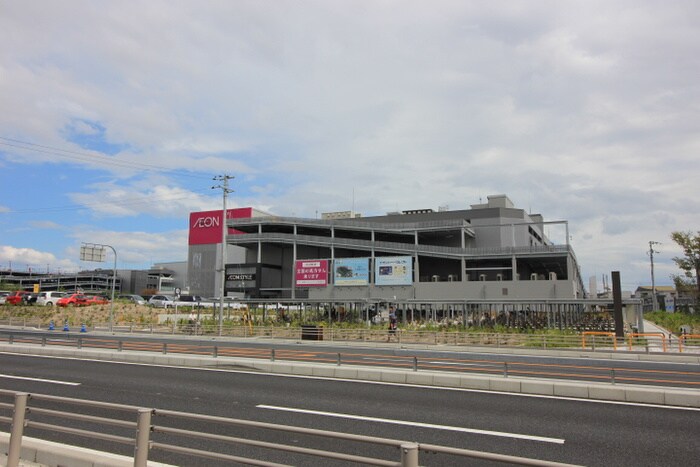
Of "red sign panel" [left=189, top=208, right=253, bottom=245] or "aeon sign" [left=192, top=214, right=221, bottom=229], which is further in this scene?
"aeon sign" [left=192, top=214, right=221, bottom=229]

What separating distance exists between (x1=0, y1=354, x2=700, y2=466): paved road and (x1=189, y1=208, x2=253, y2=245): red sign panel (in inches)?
3750

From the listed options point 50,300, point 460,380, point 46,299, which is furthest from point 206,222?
point 460,380

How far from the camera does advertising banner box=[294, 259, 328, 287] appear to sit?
60.9 metres

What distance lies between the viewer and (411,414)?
10.2 m

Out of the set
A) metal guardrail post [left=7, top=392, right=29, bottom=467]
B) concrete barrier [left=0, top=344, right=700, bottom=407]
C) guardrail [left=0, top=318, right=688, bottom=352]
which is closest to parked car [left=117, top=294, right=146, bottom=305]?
guardrail [left=0, top=318, right=688, bottom=352]

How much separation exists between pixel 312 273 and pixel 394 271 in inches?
421

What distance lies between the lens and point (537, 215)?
97750mm

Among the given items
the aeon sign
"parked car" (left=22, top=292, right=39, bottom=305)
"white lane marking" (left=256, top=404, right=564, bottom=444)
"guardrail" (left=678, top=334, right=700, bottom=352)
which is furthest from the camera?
the aeon sign

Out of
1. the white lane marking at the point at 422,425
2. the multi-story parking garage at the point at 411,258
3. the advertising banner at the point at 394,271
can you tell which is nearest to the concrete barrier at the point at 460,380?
the white lane marking at the point at 422,425

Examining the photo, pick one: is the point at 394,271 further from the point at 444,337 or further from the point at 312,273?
the point at 444,337

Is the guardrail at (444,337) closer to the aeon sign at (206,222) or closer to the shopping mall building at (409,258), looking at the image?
the shopping mall building at (409,258)

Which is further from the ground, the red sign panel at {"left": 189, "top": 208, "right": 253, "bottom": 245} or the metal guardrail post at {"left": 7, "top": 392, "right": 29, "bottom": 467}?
the red sign panel at {"left": 189, "top": 208, "right": 253, "bottom": 245}

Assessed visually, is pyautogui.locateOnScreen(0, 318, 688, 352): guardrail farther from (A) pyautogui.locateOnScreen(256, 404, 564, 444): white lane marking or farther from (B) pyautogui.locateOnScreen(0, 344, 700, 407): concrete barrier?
(A) pyautogui.locateOnScreen(256, 404, 564, 444): white lane marking

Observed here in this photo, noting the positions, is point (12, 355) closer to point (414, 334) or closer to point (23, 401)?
point (23, 401)
